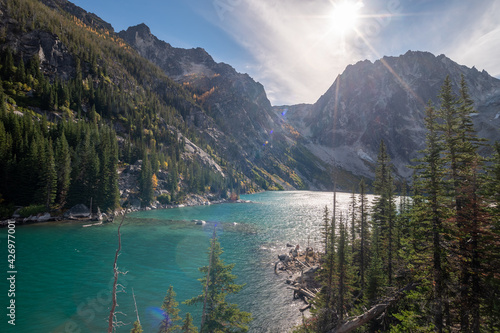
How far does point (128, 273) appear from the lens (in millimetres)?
32750

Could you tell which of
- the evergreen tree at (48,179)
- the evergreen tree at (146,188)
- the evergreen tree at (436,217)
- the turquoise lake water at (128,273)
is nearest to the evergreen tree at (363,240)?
the turquoise lake water at (128,273)

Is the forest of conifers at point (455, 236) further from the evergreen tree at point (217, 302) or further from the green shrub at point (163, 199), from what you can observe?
the green shrub at point (163, 199)

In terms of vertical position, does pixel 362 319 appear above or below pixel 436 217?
below

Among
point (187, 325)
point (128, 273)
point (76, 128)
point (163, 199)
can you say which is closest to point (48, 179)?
point (76, 128)

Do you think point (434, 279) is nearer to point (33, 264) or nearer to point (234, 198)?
point (33, 264)

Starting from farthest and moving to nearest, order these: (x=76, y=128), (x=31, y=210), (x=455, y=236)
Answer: (x=76, y=128)
(x=31, y=210)
(x=455, y=236)

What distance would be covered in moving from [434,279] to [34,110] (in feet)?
438

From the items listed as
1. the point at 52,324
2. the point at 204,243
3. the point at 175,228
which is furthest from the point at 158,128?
the point at 52,324

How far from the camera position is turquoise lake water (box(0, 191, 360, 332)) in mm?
22781

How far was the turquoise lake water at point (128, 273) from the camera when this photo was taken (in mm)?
22781

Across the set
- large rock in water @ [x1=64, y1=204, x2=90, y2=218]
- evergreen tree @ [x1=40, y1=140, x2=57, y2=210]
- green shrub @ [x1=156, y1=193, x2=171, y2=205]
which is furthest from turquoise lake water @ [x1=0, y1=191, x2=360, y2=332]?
green shrub @ [x1=156, y1=193, x2=171, y2=205]

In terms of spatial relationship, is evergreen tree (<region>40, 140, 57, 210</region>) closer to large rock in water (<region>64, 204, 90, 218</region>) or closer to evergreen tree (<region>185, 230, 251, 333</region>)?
large rock in water (<region>64, 204, 90, 218</region>)

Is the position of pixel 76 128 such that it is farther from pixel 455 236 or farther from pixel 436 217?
pixel 455 236

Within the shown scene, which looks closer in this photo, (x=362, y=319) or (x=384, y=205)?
(x=362, y=319)
